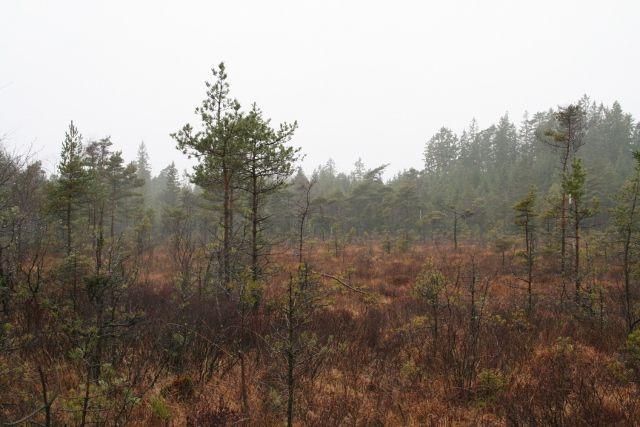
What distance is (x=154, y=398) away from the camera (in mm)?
3654

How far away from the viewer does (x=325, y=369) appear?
512cm

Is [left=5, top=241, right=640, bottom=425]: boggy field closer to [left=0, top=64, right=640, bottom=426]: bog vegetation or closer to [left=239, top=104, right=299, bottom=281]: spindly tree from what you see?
[left=0, top=64, right=640, bottom=426]: bog vegetation

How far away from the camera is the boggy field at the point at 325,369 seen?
339 cm

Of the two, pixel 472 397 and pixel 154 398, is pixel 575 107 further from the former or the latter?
pixel 154 398

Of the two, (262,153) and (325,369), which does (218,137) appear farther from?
(325,369)

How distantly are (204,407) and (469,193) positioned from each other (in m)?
40.4

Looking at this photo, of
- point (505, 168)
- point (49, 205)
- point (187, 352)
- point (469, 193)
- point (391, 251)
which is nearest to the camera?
point (187, 352)

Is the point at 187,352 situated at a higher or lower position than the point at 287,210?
lower

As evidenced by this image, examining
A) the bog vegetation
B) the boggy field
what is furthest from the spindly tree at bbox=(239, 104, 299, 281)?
the boggy field

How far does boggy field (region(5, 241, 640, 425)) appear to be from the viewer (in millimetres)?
3395

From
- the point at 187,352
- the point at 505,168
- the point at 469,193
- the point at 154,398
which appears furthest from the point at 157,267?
the point at 505,168

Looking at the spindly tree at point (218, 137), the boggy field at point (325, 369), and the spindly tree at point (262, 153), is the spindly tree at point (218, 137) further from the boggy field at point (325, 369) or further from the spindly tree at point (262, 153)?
the boggy field at point (325, 369)

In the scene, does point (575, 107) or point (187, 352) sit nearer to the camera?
point (187, 352)

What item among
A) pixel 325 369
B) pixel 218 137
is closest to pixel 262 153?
pixel 218 137
